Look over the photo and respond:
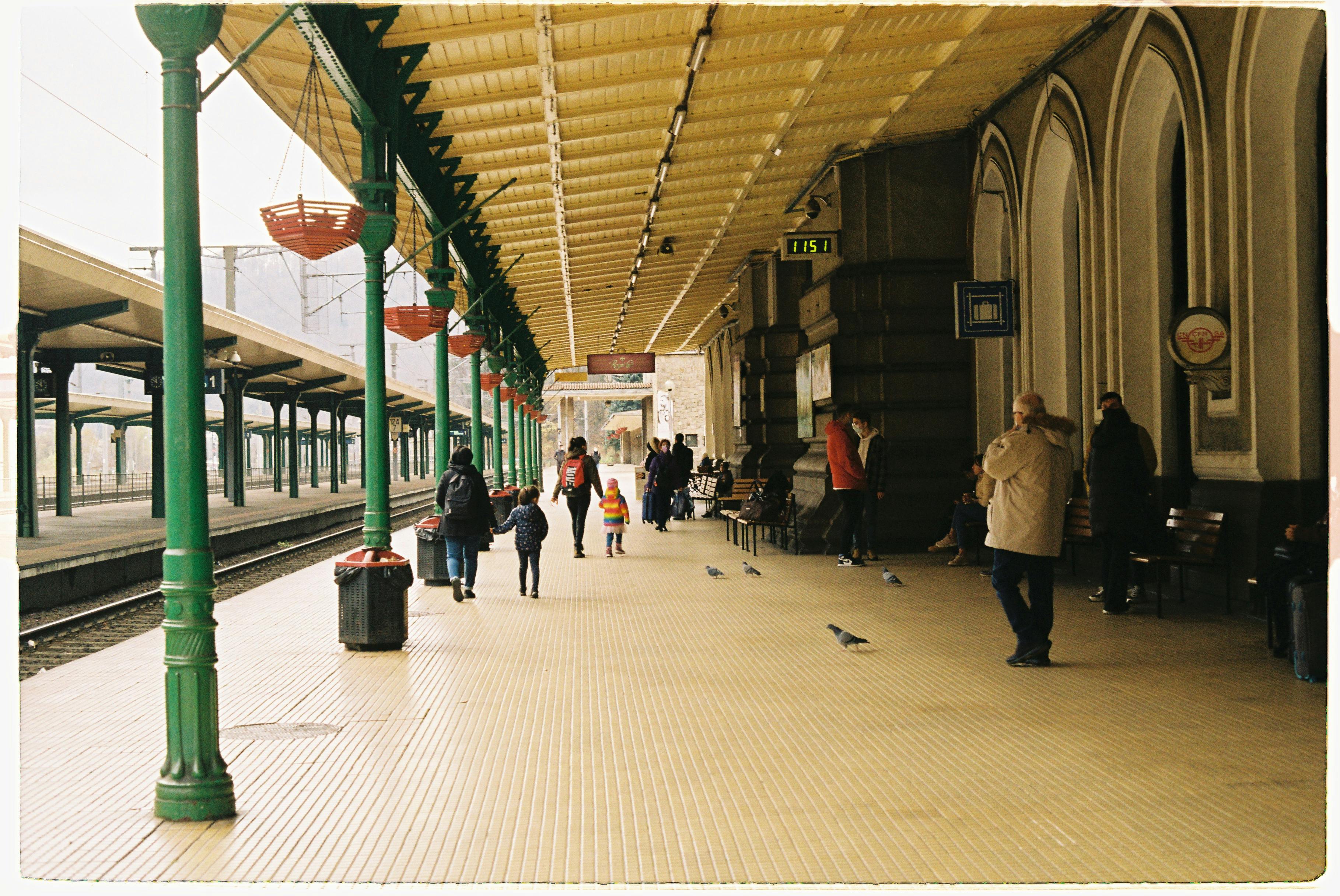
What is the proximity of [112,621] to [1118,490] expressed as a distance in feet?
32.5

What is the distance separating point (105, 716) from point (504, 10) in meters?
5.63

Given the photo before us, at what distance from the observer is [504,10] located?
9070 mm

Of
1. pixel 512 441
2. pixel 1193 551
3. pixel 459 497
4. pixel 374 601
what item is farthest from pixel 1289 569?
pixel 512 441

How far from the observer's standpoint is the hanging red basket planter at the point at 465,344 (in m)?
15.6

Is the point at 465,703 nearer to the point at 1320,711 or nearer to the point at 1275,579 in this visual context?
the point at 1320,711

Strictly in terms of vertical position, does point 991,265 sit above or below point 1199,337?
above

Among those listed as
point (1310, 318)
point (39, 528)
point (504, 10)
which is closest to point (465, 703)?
point (504, 10)

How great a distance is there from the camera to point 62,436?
27.5m

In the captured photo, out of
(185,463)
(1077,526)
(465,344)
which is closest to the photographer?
(185,463)

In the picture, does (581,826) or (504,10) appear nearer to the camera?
(581,826)

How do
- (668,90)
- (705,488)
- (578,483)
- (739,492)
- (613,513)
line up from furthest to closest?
(705,488) < (739,492) < (613,513) < (578,483) < (668,90)

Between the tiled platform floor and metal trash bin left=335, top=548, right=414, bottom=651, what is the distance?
0.21 metres

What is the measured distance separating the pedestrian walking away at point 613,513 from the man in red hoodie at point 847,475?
329 cm

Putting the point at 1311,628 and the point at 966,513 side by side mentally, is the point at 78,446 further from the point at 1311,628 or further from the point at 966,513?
the point at 1311,628
